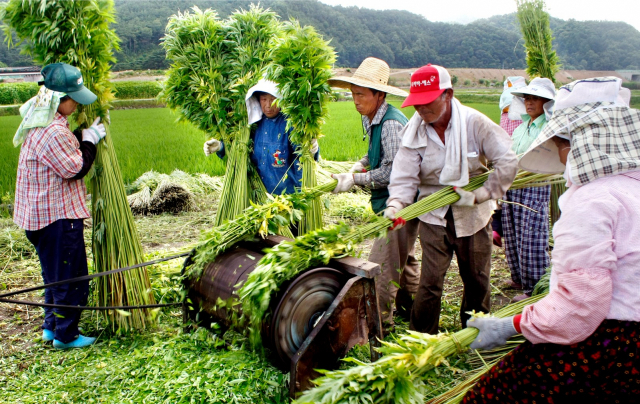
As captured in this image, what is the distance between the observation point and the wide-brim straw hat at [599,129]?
5.24ft

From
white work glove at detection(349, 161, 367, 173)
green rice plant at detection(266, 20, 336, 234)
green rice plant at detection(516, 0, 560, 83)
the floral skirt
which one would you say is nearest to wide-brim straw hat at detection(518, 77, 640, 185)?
the floral skirt

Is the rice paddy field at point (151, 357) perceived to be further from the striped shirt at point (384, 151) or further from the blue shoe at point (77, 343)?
the striped shirt at point (384, 151)

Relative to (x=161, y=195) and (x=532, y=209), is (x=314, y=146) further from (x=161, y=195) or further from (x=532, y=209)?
(x=161, y=195)

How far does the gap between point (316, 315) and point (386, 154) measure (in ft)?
4.54

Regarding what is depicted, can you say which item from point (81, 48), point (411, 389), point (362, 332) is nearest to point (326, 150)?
point (81, 48)

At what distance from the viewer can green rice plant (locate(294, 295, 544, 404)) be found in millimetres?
1875

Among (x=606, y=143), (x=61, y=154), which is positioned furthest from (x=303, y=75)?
(x=606, y=143)

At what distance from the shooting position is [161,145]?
1052 cm

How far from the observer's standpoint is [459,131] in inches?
110

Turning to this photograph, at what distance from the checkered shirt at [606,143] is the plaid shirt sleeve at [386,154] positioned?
5.74 feet

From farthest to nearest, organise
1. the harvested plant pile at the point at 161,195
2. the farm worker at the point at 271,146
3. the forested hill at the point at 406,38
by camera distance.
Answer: the forested hill at the point at 406,38
the harvested plant pile at the point at 161,195
the farm worker at the point at 271,146

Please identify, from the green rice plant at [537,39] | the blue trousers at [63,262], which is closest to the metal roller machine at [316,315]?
the blue trousers at [63,262]

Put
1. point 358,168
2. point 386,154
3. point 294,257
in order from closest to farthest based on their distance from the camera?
point 294,257, point 386,154, point 358,168

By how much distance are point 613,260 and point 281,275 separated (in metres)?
1.43
